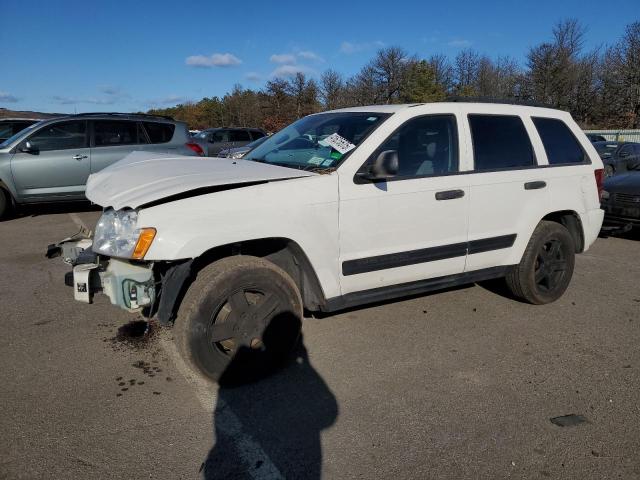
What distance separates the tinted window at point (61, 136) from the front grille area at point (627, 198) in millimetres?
9086

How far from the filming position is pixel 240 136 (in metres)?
19.4

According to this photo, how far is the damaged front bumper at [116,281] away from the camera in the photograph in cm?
301

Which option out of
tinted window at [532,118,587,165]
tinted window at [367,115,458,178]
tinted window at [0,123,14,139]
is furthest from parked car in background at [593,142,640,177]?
tinted window at [0,123,14,139]

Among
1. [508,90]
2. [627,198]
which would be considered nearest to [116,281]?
[627,198]

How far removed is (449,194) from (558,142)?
159 centimetres

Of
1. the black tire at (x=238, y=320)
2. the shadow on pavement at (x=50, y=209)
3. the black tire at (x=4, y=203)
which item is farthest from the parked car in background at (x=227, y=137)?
the black tire at (x=238, y=320)

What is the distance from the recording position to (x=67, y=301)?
4.68m

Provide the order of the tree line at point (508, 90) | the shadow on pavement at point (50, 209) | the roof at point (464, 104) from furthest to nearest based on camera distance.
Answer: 1. the tree line at point (508, 90)
2. the shadow on pavement at point (50, 209)
3. the roof at point (464, 104)

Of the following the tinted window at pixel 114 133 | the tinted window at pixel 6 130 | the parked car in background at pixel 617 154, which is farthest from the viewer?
the parked car in background at pixel 617 154

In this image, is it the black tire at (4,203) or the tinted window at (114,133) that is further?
the tinted window at (114,133)

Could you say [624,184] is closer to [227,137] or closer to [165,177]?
[165,177]

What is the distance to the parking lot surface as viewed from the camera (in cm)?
253

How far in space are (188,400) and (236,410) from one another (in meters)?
0.33

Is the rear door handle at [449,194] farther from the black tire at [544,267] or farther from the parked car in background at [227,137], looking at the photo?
the parked car in background at [227,137]
